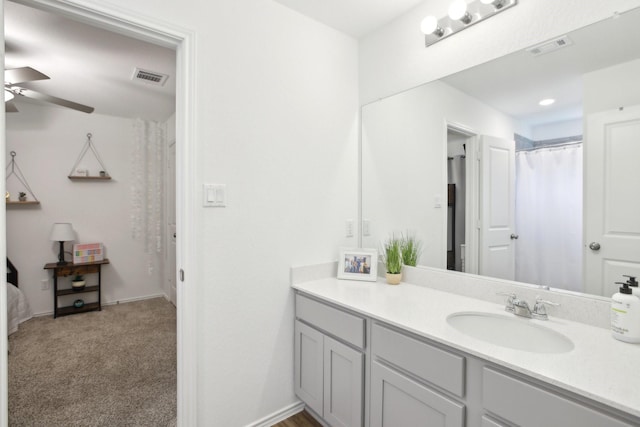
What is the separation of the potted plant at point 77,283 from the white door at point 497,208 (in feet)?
14.1

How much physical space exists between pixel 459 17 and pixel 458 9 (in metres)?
0.04

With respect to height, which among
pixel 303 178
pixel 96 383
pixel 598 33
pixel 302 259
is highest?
pixel 598 33

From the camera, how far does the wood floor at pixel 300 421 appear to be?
5.98 feet

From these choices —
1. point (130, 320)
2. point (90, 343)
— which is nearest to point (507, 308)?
point (90, 343)

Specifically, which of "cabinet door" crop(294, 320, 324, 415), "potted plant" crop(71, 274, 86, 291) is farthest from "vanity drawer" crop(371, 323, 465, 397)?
"potted plant" crop(71, 274, 86, 291)

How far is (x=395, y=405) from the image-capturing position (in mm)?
1315

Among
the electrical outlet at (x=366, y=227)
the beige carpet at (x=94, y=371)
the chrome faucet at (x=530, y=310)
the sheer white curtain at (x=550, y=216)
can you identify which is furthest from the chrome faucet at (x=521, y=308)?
the beige carpet at (x=94, y=371)

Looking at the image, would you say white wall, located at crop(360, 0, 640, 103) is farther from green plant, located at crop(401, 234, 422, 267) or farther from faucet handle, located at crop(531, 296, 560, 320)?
faucet handle, located at crop(531, 296, 560, 320)

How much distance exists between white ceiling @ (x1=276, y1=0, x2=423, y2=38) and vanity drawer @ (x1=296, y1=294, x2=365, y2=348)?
1.70m

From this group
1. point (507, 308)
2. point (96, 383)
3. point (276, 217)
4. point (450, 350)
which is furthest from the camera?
point (96, 383)

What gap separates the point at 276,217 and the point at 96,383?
1.83 m

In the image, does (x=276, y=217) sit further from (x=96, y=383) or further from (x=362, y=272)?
(x=96, y=383)

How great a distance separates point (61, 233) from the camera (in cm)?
362

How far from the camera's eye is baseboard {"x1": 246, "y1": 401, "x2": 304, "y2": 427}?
1.79m
